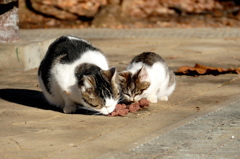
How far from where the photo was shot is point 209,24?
14398mm

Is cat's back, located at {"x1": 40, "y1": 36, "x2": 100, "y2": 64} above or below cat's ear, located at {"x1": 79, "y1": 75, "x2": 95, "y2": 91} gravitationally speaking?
A: above

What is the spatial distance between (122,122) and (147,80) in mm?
1105

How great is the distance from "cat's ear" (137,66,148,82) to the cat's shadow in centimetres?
76

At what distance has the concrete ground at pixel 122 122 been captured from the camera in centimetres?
409

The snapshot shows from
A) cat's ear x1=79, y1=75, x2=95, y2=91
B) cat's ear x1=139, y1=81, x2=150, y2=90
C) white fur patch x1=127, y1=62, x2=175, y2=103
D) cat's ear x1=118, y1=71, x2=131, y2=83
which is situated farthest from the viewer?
white fur patch x1=127, y1=62, x2=175, y2=103

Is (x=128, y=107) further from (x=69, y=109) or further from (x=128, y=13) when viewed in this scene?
(x=128, y=13)

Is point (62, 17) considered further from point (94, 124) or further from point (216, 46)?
point (94, 124)

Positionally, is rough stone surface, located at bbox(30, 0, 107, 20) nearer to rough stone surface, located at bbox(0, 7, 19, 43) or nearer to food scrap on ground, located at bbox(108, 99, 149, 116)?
rough stone surface, located at bbox(0, 7, 19, 43)

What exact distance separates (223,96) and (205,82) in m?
0.91

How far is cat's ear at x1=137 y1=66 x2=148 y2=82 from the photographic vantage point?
600cm

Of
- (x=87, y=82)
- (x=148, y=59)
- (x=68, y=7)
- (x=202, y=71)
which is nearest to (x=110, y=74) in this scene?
(x=87, y=82)

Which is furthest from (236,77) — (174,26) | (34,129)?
(174,26)

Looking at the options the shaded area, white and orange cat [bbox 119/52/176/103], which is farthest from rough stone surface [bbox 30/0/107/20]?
white and orange cat [bbox 119/52/176/103]

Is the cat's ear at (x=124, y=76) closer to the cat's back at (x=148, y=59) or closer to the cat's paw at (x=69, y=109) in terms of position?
the cat's back at (x=148, y=59)
